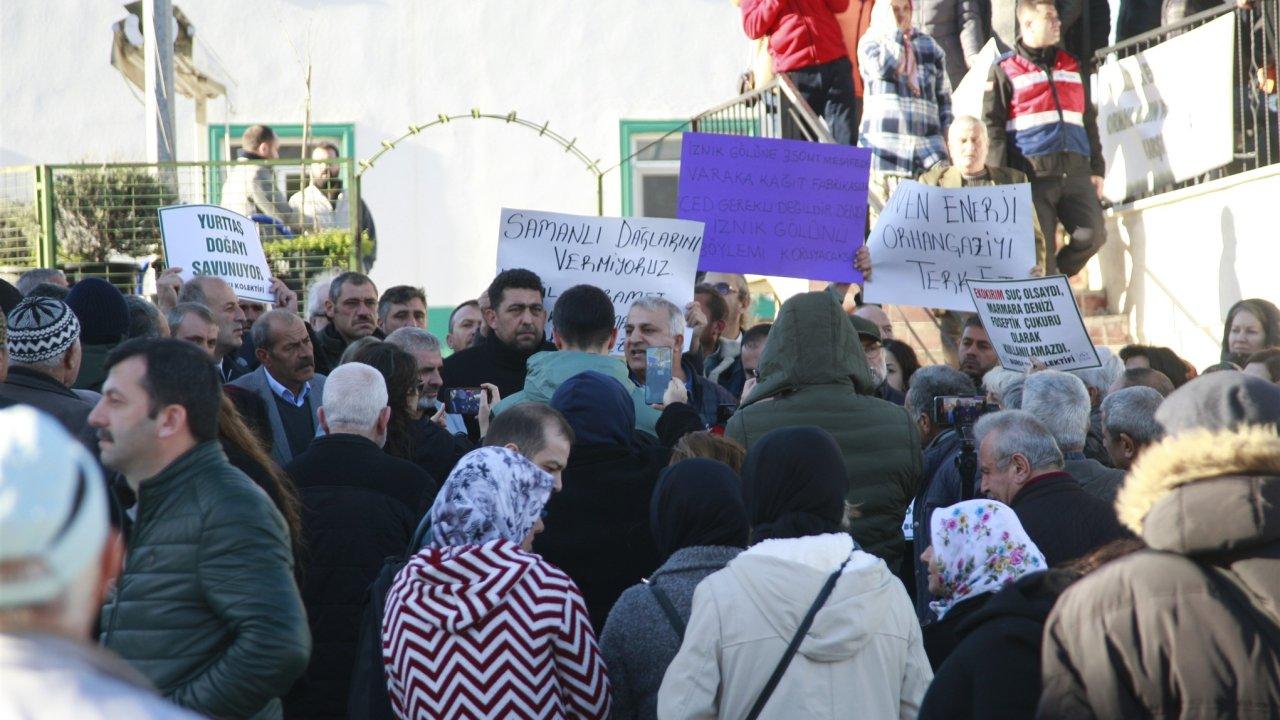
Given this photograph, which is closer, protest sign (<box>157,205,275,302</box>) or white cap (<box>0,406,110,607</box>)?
white cap (<box>0,406,110,607</box>)

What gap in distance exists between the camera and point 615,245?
331 inches

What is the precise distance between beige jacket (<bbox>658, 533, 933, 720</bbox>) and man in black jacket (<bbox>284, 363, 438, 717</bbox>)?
4.46 ft

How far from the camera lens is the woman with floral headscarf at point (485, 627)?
13.4 feet

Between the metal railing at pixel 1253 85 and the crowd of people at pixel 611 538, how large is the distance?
562cm

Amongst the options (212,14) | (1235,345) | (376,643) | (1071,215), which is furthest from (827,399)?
(212,14)

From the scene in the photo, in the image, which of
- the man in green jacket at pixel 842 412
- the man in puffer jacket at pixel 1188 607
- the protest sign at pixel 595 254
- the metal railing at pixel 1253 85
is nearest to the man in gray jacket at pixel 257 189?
the protest sign at pixel 595 254

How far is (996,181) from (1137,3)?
417cm

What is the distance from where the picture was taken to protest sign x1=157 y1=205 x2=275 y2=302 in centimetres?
919

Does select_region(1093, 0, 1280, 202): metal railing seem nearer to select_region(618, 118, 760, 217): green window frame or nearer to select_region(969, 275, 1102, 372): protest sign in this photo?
select_region(969, 275, 1102, 372): protest sign

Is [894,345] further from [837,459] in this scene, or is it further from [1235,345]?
[837,459]

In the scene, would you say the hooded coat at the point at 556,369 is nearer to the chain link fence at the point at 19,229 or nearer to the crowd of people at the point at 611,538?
the crowd of people at the point at 611,538

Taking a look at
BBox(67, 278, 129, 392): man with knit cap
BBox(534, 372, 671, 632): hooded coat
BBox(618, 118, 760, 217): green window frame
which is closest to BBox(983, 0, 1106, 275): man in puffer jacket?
BBox(618, 118, 760, 217): green window frame

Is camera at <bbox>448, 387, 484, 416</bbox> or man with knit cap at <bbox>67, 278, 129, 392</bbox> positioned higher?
man with knit cap at <bbox>67, 278, 129, 392</bbox>

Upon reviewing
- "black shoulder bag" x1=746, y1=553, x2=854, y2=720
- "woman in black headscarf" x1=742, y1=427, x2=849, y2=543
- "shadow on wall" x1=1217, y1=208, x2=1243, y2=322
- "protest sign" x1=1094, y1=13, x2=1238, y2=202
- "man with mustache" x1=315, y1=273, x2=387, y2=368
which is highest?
"protest sign" x1=1094, y1=13, x2=1238, y2=202
